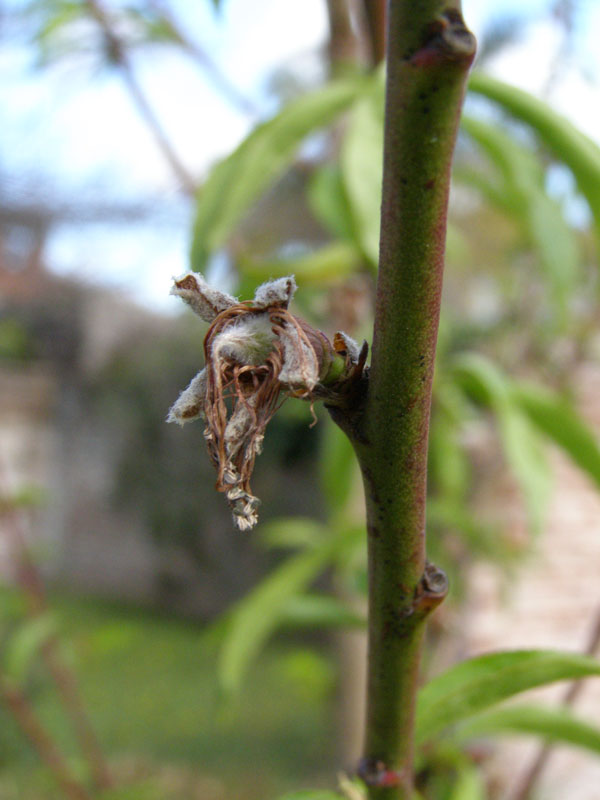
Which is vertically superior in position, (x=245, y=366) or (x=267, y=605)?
(x=245, y=366)

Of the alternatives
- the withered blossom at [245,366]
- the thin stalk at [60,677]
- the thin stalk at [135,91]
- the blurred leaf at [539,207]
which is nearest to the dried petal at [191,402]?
the withered blossom at [245,366]

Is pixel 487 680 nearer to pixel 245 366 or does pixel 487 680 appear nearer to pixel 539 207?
pixel 245 366

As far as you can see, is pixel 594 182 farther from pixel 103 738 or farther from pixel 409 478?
pixel 103 738

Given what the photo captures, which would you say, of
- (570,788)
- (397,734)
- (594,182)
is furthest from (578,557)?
(397,734)

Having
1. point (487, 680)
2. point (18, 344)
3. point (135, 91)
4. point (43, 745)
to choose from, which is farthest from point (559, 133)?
point (18, 344)

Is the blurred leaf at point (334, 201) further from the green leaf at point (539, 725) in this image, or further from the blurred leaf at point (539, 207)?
the green leaf at point (539, 725)

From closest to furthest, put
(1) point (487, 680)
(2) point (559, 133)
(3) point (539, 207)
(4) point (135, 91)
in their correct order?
(1) point (487, 680) < (2) point (559, 133) < (3) point (539, 207) < (4) point (135, 91)
